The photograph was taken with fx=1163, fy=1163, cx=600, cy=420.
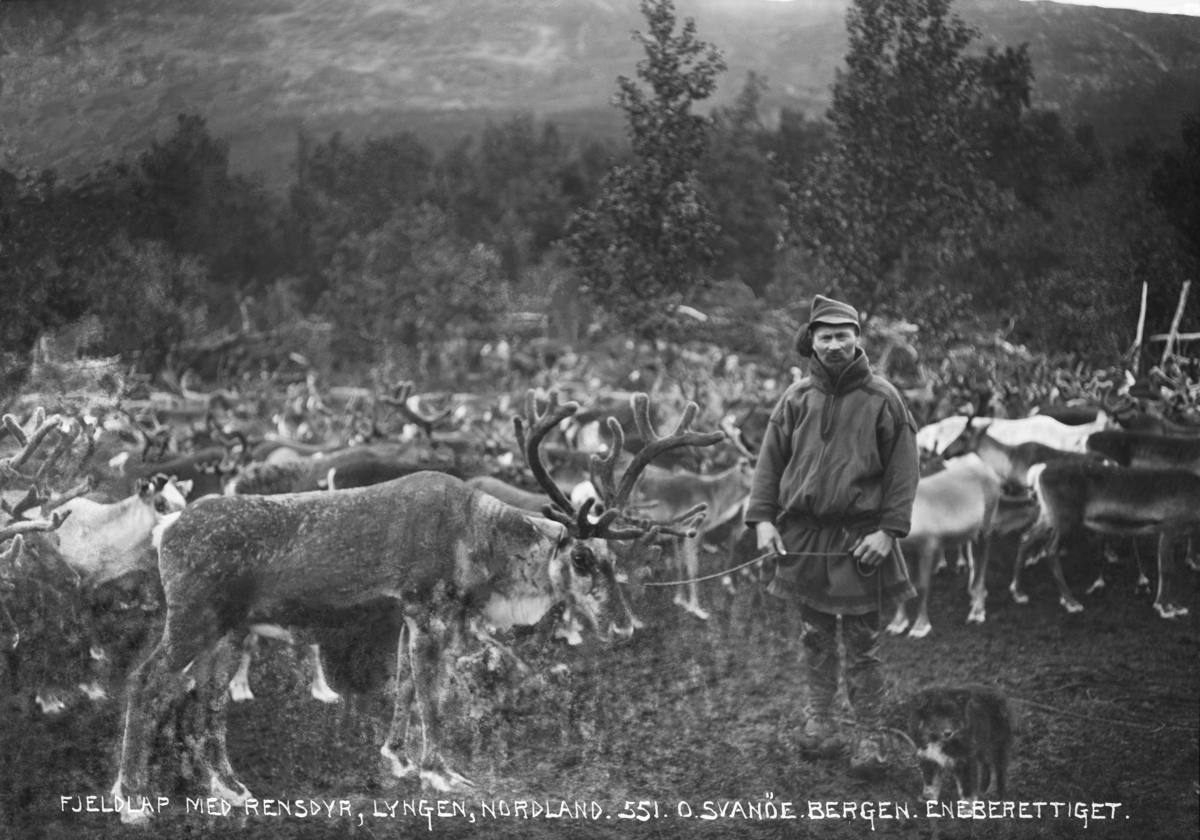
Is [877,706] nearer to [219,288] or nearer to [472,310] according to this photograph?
[472,310]

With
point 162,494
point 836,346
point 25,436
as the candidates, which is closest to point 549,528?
point 836,346

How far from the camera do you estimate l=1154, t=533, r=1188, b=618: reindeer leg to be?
239 inches

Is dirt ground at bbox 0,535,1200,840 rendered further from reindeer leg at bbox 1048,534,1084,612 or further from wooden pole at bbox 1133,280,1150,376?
wooden pole at bbox 1133,280,1150,376

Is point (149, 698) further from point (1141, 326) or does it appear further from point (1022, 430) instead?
point (1141, 326)

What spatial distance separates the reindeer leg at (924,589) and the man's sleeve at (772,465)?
1631 mm

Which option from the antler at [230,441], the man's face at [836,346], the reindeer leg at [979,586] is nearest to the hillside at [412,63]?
the antler at [230,441]

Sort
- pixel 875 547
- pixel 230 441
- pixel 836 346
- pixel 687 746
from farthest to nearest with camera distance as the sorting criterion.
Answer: pixel 230 441 → pixel 687 746 → pixel 836 346 → pixel 875 547

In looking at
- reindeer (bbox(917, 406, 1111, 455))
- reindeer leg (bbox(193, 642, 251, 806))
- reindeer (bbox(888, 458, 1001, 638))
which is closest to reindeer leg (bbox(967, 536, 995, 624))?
reindeer (bbox(888, 458, 1001, 638))

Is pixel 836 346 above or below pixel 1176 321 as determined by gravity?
above

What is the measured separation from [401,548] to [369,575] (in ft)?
0.57

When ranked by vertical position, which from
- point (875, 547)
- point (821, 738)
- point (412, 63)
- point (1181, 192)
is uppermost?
point (412, 63)

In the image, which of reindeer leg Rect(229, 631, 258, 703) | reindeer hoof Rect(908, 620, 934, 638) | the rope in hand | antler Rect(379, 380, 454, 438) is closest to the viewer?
the rope in hand

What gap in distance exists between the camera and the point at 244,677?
197 inches

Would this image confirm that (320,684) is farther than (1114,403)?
No
